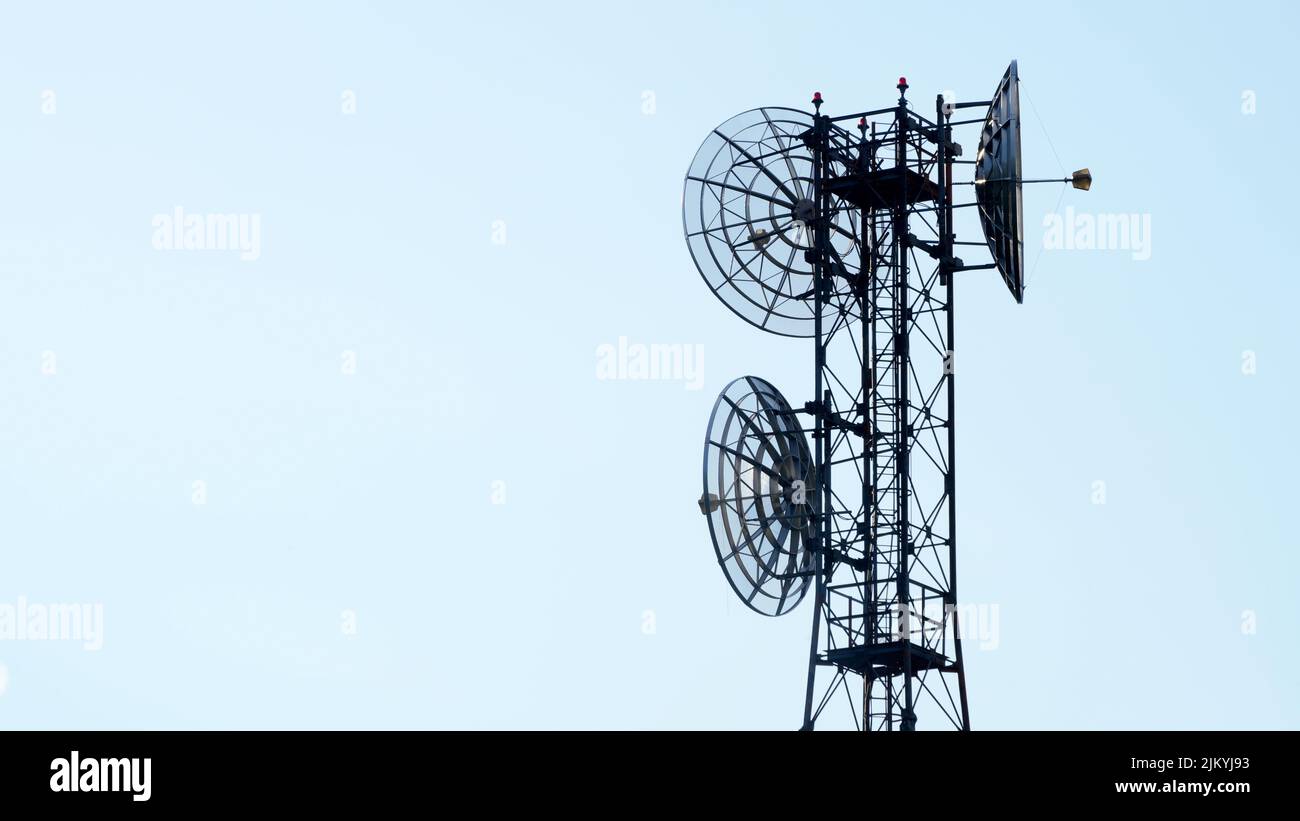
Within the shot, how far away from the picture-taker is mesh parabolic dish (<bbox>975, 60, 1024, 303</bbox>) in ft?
149

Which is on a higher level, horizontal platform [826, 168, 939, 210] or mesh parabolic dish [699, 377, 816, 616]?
horizontal platform [826, 168, 939, 210]

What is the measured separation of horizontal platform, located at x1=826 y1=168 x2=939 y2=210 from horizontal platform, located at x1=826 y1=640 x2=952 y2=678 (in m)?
9.07

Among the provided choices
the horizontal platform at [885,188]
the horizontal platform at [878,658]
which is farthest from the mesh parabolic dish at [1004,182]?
the horizontal platform at [878,658]

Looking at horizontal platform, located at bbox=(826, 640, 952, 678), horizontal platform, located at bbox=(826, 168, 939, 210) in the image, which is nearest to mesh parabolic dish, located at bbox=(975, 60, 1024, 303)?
horizontal platform, located at bbox=(826, 168, 939, 210)

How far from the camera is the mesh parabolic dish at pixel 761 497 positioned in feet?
140

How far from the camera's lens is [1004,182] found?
45875 mm

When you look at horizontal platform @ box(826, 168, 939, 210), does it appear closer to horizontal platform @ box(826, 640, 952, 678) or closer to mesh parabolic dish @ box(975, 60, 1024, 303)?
mesh parabolic dish @ box(975, 60, 1024, 303)

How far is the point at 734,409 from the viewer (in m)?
43.3

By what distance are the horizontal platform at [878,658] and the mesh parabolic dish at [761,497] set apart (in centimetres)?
145

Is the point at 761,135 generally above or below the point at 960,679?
above

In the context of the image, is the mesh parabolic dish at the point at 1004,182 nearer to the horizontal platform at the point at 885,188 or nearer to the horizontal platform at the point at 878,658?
the horizontal platform at the point at 885,188
